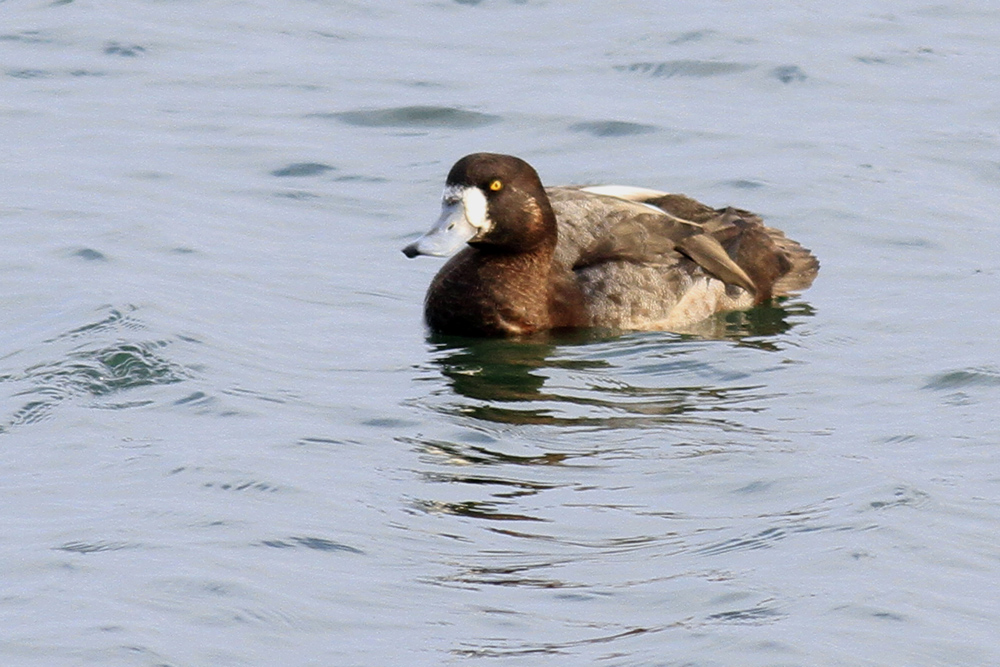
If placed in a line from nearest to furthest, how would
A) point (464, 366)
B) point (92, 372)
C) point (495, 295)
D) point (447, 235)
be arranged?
point (92, 372) → point (464, 366) → point (447, 235) → point (495, 295)

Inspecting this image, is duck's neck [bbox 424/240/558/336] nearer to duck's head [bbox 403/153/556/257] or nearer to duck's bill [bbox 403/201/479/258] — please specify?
duck's head [bbox 403/153/556/257]

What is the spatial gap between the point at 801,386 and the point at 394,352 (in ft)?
7.02

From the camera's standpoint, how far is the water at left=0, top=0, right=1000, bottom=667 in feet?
21.9

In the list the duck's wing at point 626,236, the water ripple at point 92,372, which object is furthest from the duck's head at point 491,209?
the water ripple at point 92,372

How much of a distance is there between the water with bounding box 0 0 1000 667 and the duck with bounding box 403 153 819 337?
8.7 inches

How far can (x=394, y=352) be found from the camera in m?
10.4

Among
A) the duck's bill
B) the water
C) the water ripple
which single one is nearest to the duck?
the duck's bill

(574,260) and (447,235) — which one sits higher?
(447,235)

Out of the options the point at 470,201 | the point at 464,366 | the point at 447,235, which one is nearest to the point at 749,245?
the point at 470,201

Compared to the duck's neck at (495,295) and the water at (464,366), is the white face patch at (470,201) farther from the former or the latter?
the water at (464,366)

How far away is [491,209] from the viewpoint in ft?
35.4

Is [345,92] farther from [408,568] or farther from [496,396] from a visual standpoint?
[408,568]

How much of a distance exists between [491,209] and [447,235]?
34cm

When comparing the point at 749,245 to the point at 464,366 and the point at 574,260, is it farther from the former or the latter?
Answer: the point at 464,366
